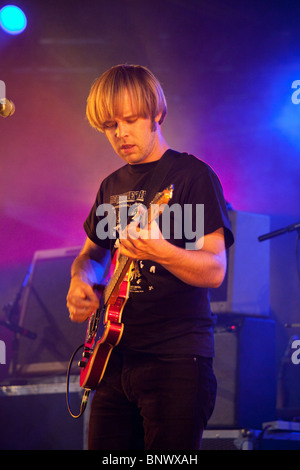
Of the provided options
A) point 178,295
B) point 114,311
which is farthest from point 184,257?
point 114,311

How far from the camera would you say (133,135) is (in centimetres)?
233

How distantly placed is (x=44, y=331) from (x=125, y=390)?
2712 millimetres

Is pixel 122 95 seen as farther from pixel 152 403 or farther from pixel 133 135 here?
pixel 152 403

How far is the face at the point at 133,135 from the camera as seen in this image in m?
2.32

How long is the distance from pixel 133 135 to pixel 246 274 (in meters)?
2.13

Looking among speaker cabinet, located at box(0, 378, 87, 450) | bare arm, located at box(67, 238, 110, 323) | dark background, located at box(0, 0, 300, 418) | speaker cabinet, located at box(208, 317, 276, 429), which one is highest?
dark background, located at box(0, 0, 300, 418)

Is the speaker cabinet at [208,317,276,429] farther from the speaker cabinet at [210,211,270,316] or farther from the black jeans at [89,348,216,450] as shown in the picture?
the black jeans at [89,348,216,450]

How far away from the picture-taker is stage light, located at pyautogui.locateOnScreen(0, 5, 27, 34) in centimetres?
532

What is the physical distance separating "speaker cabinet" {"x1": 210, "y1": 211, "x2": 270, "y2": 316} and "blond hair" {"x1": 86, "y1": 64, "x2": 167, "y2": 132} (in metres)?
1.96

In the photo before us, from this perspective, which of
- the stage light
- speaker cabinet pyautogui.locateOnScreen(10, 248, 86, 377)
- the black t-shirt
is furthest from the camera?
the stage light

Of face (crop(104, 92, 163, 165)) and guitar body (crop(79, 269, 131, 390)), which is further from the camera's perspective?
face (crop(104, 92, 163, 165))

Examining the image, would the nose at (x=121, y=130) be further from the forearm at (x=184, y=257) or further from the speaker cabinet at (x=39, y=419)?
the speaker cabinet at (x=39, y=419)

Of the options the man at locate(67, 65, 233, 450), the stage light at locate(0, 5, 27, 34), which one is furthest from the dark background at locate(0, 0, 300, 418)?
the man at locate(67, 65, 233, 450)

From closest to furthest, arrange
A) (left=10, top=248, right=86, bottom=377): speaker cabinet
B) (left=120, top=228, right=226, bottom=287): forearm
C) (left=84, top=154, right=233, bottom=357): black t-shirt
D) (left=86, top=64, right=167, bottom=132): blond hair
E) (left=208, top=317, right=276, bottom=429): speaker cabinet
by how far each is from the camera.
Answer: (left=120, top=228, right=226, bottom=287): forearm
(left=84, top=154, right=233, bottom=357): black t-shirt
(left=86, top=64, right=167, bottom=132): blond hair
(left=208, top=317, right=276, bottom=429): speaker cabinet
(left=10, top=248, right=86, bottom=377): speaker cabinet
